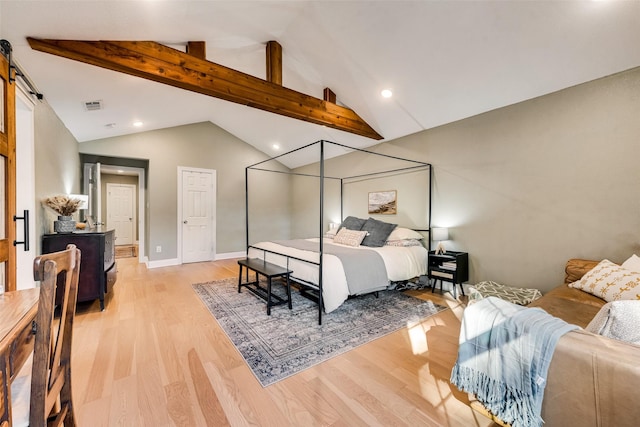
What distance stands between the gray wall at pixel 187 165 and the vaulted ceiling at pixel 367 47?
0.97 m

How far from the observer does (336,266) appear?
118 inches

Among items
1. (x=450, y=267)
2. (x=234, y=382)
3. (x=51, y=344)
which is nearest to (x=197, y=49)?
(x=51, y=344)

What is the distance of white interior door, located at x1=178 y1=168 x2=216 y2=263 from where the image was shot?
5828 mm

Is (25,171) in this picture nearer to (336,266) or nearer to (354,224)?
(336,266)

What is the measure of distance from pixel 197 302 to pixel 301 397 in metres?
2.24

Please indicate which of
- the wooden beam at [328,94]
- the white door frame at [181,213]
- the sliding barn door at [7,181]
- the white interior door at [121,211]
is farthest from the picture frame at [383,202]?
the white interior door at [121,211]

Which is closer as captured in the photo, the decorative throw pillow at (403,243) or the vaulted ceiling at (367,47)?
the vaulted ceiling at (367,47)

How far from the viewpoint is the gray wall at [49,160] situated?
279 centimetres

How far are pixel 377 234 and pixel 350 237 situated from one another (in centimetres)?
43

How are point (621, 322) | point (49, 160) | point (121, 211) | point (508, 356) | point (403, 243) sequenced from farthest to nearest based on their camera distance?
point (121, 211) < point (403, 243) < point (49, 160) < point (508, 356) < point (621, 322)

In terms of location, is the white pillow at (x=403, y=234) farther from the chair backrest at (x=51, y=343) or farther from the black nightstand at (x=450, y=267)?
the chair backrest at (x=51, y=343)

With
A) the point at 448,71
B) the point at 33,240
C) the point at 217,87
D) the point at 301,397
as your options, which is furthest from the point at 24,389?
the point at 448,71

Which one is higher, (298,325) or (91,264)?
(91,264)

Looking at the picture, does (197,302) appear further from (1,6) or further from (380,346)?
(1,6)
